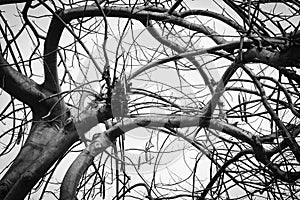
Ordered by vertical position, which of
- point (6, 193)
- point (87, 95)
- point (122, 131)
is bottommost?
point (6, 193)

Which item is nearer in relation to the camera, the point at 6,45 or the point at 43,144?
the point at 43,144

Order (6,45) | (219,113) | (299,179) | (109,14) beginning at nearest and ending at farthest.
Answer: (299,179), (219,113), (109,14), (6,45)

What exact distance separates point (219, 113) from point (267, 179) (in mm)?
631

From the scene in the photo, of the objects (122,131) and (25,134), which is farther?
(25,134)

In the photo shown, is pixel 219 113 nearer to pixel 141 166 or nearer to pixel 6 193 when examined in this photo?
pixel 141 166

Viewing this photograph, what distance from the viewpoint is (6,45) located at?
13.5 ft

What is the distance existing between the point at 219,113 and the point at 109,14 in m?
1.14

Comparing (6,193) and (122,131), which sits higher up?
(122,131)

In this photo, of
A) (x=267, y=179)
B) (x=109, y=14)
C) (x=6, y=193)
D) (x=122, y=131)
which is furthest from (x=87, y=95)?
(x=267, y=179)

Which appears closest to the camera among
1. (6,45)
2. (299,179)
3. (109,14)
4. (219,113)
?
(299,179)

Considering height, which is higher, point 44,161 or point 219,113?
point 219,113

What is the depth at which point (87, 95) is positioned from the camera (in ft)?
11.3

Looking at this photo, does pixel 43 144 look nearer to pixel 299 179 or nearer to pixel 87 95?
pixel 87 95

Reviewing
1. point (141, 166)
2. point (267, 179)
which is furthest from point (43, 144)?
point (267, 179)
